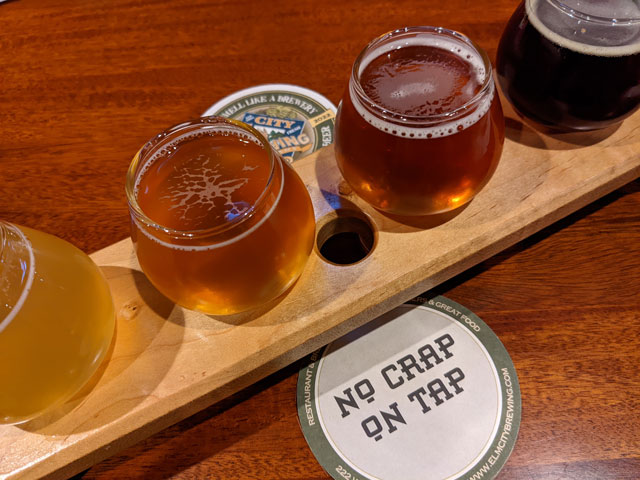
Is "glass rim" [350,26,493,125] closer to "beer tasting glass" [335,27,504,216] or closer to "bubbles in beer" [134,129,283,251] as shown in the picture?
"beer tasting glass" [335,27,504,216]

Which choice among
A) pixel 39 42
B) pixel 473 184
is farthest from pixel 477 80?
pixel 39 42

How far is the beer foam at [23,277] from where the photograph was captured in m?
0.52

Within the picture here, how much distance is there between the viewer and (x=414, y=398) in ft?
2.35

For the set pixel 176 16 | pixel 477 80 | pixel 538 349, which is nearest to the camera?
pixel 477 80

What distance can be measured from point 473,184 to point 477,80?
4.7 inches

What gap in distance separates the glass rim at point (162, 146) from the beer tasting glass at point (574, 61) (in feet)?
1.20

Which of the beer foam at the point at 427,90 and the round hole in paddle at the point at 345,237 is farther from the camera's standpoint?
the round hole in paddle at the point at 345,237

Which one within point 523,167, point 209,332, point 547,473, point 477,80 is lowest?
point 547,473

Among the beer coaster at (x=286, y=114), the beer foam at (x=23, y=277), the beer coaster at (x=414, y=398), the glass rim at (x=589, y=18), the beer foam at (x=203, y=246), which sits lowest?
the beer coaster at (x=414, y=398)

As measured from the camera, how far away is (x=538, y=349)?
2.43ft

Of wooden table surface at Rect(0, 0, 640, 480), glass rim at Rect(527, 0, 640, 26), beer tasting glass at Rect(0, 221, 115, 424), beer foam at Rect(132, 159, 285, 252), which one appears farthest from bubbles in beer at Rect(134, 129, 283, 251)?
glass rim at Rect(527, 0, 640, 26)

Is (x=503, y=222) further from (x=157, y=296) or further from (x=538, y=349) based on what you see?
(x=157, y=296)

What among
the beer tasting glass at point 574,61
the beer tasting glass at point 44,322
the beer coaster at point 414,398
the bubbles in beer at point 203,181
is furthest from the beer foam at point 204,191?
the beer tasting glass at point 574,61

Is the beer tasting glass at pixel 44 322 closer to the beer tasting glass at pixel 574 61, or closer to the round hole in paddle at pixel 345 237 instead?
the round hole in paddle at pixel 345 237
